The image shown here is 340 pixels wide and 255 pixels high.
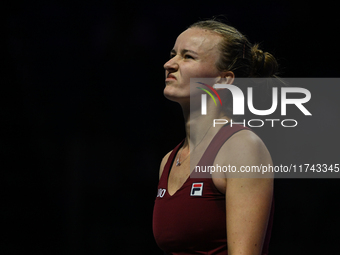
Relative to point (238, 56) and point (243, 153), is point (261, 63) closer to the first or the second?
point (238, 56)

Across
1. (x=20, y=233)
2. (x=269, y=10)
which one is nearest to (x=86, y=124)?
(x=20, y=233)

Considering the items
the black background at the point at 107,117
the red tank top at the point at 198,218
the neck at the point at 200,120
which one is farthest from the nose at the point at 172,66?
the black background at the point at 107,117

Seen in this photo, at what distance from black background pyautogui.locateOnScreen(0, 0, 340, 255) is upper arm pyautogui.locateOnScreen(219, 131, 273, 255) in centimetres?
185

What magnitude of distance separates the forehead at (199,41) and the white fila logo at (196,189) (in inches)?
15.4

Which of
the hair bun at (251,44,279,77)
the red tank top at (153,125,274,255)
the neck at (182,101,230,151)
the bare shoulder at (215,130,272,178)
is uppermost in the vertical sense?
the hair bun at (251,44,279,77)

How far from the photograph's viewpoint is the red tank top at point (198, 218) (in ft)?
3.03

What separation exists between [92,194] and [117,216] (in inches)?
9.7

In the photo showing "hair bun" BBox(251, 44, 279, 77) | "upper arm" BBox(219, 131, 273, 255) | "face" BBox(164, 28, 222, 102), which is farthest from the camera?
"hair bun" BBox(251, 44, 279, 77)

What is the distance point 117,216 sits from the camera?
2.84 meters

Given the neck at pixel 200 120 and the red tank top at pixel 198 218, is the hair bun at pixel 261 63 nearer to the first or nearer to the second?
the neck at pixel 200 120

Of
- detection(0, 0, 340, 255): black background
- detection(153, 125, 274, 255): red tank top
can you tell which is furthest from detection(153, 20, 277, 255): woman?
detection(0, 0, 340, 255): black background

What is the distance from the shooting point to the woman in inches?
34.5

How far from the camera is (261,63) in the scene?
1.21m

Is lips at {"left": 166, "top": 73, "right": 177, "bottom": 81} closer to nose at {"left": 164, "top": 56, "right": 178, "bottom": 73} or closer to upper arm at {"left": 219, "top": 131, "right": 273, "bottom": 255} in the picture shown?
nose at {"left": 164, "top": 56, "right": 178, "bottom": 73}
